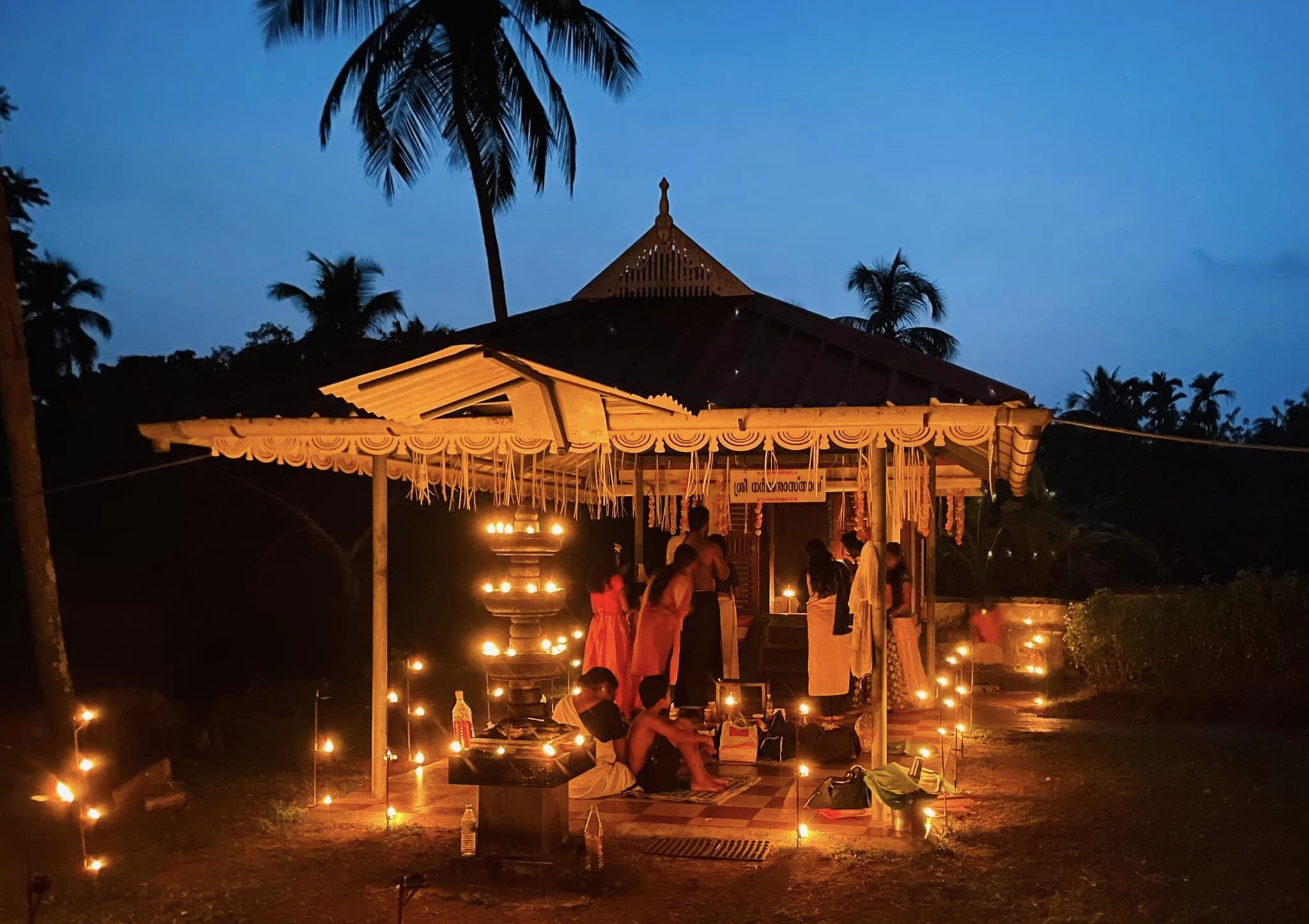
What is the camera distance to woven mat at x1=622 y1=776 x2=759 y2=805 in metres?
7.75

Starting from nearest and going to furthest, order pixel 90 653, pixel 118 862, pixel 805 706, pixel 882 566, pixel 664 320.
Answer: pixel 118 862 < pixel 882 566 < pixel 664 320 < pixel 805 706 < pixel 90 653

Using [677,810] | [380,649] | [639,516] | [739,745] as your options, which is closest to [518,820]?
[677,810]

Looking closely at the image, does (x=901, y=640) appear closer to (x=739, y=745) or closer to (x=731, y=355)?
(x=739, y=745)

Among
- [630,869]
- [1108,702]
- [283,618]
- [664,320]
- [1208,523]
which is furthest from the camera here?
[1208,523]

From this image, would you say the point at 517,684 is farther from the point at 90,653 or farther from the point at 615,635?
the point at 90,653

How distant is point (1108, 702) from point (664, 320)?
8085 mm

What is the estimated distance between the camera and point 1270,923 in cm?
531

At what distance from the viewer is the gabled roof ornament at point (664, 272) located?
9.26 meters

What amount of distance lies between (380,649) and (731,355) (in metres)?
3.25

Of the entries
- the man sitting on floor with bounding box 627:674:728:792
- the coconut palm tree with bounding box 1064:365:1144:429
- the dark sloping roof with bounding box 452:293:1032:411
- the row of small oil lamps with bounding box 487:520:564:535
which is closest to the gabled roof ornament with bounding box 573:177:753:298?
the dark sloping roof with bounding box 452:293:1032:411

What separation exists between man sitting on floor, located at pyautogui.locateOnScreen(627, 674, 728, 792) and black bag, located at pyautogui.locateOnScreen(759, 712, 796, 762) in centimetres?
121

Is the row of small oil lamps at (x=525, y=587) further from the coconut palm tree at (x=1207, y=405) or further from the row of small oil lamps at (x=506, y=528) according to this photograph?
the coconut palm tree at (x=1207, y=405)

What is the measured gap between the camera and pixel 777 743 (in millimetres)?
9219

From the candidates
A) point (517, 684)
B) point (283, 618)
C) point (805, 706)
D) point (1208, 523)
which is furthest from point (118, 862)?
point (1208, 523)
